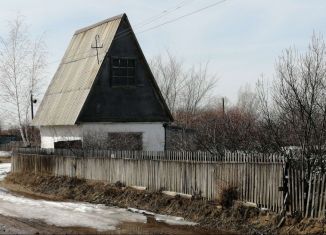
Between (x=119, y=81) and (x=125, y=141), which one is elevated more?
(x=119, y=81)

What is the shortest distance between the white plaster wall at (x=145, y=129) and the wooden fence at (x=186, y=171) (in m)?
5.24

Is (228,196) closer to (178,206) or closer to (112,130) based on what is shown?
(178,206)

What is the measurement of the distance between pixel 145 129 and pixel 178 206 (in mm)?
17029

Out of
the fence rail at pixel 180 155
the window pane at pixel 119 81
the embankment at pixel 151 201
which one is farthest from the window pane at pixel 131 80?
the embankment at pixel 151 201

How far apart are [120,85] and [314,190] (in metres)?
21.6

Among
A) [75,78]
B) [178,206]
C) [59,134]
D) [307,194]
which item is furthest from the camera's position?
[75,78]

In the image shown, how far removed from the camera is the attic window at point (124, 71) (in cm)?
3381

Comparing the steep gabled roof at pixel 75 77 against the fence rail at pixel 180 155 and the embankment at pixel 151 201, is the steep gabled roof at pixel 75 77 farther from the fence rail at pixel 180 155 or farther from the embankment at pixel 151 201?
the embankment at pixel 151 201

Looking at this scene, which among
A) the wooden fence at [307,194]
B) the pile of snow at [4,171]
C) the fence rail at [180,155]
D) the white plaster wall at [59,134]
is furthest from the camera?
the pile of snow at [4,171]

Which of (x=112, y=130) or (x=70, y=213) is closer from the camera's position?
(x=70, y=213)

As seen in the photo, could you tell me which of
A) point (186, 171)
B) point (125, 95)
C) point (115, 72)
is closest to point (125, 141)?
point (125, 95)

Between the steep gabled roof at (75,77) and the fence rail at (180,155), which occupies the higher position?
the steep gabled roof at (75,77)

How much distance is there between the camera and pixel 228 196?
15852mm

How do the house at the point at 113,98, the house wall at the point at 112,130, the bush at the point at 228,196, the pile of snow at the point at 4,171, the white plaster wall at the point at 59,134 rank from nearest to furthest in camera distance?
1. the bush at the point at 228,196
2. the house wall at the point at 112,130
3. the house at the point at 113,98
4. the white plaster wall at the point at 59,134
5. the pile of snow at the point at 4,171
